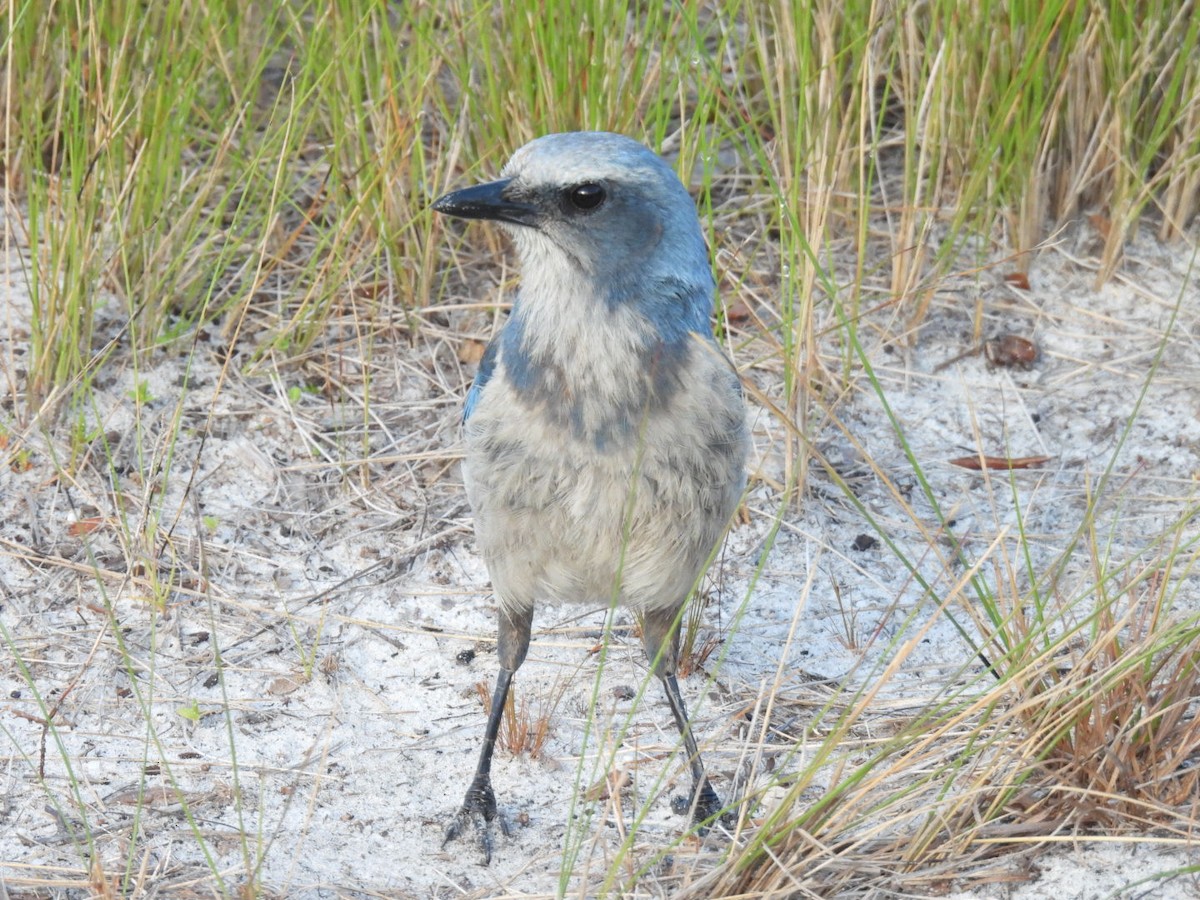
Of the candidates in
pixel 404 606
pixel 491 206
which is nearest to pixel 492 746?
pixel 404 606

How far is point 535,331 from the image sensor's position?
10.1 ft

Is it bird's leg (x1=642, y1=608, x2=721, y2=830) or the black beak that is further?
bird's leg (x1=642, y1=608, x2=721, y2=830)

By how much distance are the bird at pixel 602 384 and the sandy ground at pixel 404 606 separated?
29 cm

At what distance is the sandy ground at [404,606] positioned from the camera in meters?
3.20

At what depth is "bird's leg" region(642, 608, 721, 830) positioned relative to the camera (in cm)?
339

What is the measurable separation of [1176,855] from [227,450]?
9.19 feet

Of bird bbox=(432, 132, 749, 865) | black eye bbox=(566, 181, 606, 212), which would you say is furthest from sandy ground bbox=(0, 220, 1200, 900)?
black eye bbox=(566, 181, 606, 212)

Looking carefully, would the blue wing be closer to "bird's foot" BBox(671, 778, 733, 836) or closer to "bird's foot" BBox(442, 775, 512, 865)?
"bird's foot" BBox(442, 775, 512, 865)

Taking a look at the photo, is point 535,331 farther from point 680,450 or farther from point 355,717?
point 355,717

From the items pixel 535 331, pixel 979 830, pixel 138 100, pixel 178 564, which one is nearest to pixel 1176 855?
pixel 979 830

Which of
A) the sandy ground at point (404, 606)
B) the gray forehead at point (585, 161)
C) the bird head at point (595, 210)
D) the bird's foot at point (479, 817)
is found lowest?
the bird's foot at point (479, 817)

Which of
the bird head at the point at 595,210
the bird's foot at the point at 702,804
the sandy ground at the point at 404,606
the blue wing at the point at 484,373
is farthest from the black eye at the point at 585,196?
the bird's foot at the point at 702,804

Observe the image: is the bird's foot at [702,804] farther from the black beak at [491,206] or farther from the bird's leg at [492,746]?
the black beak at [491,206]

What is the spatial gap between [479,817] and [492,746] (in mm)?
180
